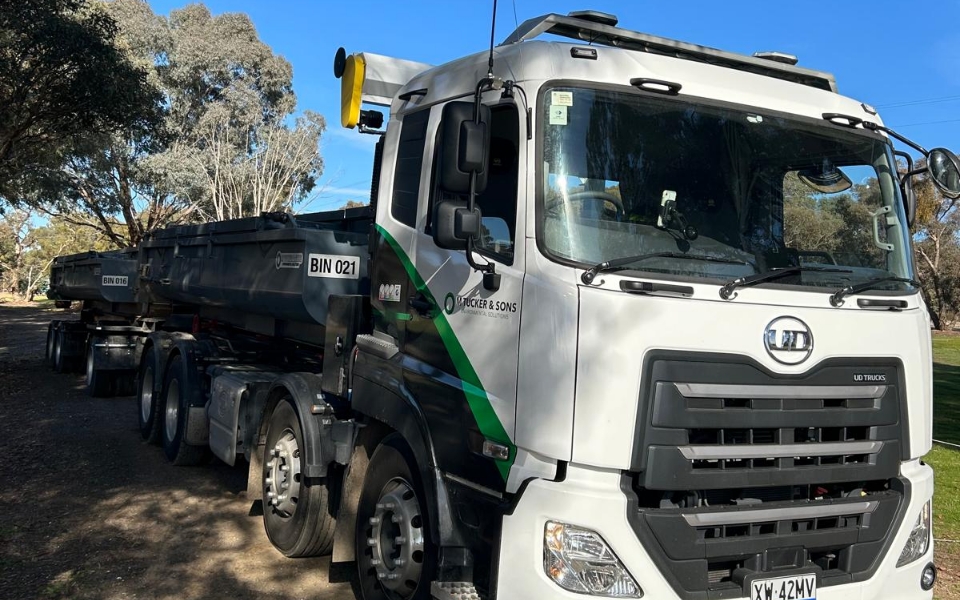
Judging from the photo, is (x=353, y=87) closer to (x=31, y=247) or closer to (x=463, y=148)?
(x=463, y=148)

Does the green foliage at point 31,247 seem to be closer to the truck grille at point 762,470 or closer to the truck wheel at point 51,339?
the truck wheel at point 51,339

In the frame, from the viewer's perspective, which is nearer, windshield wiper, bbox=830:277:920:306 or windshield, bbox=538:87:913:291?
windshield, bbox=538:87:913:291

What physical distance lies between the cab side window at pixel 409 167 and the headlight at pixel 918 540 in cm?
284

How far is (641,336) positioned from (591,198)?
2.17 feet

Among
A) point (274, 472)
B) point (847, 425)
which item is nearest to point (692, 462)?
point (847, 425)

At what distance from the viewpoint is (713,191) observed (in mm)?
3721

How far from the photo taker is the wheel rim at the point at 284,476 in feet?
17.9

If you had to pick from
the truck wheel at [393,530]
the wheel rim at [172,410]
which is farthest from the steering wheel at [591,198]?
the wheel rim at [172,410]

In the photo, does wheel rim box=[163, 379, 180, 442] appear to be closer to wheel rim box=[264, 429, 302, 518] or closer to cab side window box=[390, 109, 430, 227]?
wheel rim box=[264, 429, 302, 518]

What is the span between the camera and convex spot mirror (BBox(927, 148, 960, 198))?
4.20 metres

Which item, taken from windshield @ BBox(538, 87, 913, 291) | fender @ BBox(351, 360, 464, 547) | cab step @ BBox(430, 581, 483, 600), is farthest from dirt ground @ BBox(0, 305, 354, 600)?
windshield @ BBox(538, 87, 913, 291)

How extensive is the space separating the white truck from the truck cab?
0.4 inches

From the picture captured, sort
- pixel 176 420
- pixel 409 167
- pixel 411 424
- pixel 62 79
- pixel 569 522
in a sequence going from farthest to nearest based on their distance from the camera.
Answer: pixel 62 79, pixel 176 420, pixel 409 167, pixel 411 424, pixel 569 522

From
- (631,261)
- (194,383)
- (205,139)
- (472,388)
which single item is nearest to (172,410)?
(194,383)
